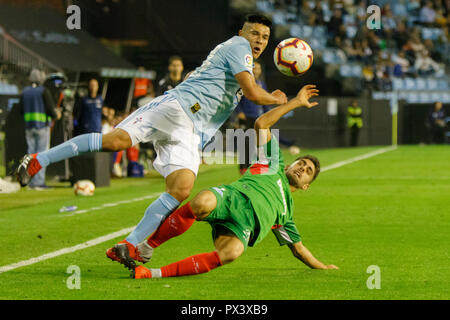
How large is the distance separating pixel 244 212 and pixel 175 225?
516 millimetres

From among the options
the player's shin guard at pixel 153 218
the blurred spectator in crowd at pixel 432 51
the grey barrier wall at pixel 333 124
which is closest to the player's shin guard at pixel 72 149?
the player's shin guard at pixel 153 218

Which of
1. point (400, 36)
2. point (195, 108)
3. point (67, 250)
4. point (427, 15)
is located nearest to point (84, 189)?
point (67, 250)

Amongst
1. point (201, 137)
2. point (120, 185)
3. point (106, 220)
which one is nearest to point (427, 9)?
point (120, 185)

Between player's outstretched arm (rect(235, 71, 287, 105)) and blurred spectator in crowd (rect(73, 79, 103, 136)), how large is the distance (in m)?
10.1

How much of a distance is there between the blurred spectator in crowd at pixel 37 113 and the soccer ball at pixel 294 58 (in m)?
7.90

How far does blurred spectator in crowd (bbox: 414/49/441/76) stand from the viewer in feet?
116

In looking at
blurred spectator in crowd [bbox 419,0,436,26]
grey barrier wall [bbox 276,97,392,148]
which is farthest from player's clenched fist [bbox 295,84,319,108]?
blurred spectator in crowd [bbox 419,0,436,26]

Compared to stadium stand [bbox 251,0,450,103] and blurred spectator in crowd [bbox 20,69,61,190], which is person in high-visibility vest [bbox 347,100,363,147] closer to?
stadium stand [bbox 251,0,450,103]

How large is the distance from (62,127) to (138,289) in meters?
11.0

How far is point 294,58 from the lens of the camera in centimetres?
754

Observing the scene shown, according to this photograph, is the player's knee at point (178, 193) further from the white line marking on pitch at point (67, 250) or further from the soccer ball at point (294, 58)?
the soccer ball at point (294, 58)

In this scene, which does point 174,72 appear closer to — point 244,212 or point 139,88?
point 244,212

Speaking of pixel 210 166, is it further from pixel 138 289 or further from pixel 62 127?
pixel 138 289

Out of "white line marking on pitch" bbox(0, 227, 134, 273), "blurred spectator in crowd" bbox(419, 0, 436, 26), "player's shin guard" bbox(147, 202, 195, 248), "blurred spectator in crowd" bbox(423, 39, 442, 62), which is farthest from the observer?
"blurred spectator in crowd" bbox(419, 0, 436, 26)
